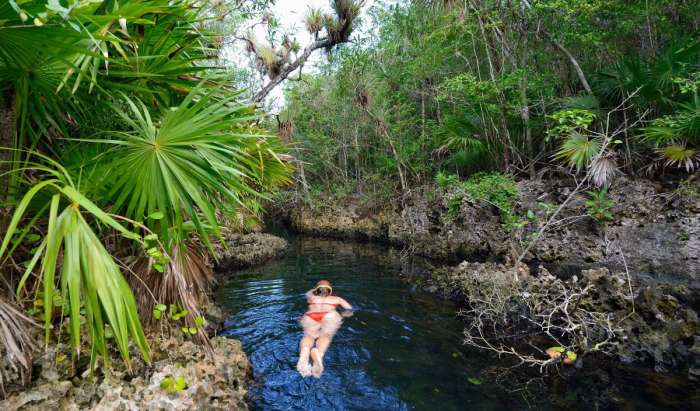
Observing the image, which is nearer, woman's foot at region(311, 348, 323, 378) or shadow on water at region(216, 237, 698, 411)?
shadow on water at region(216, 237, 698, 411)

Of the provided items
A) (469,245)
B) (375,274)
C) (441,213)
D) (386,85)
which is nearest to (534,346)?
(375,274)

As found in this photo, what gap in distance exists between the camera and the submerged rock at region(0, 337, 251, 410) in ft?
7.92

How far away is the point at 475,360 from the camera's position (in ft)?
14.7

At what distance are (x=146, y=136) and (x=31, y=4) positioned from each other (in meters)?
0.94

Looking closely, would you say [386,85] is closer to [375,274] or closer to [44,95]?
[375,274]

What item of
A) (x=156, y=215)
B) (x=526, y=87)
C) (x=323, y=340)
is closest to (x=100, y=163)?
(x=156, y=215)

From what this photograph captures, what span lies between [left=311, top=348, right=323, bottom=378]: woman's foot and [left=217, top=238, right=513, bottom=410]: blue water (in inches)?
3.2

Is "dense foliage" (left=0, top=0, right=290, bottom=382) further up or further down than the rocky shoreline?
further up

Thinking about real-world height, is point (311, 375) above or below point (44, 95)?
below

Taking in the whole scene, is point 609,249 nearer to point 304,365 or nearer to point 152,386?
point 304,365

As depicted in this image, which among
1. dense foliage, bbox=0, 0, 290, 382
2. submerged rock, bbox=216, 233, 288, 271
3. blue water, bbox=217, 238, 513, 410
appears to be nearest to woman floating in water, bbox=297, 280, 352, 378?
blue water, bbox=217, 238, 513, 410

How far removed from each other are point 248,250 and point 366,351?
725 centimetres

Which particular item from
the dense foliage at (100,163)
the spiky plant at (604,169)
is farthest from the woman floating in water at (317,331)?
the spiky plant at (604,169)

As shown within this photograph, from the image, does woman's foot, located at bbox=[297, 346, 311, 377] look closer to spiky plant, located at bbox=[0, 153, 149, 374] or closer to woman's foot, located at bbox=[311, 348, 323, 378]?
woman's foot, located at bbox=[311, 348, 323, 378]
